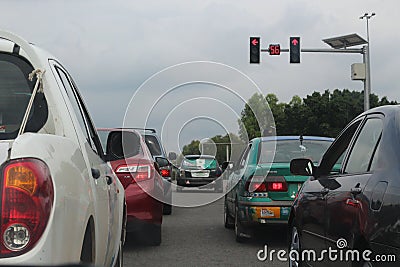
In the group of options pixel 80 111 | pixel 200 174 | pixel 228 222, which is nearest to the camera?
pixel 80 111

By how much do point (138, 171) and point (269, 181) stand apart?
5.74 feet

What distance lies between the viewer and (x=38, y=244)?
2.62 meters

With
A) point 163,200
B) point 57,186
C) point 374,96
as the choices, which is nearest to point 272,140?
point 163,200

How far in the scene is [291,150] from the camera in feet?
32.0

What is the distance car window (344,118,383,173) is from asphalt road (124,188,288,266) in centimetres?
334

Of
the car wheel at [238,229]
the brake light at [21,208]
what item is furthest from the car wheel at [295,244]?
the brake light at [21,208]

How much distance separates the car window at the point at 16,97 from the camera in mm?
3424

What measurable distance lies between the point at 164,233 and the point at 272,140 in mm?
2564

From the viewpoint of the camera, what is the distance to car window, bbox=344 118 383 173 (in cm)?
443

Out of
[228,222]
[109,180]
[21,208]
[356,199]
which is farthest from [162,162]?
[21,208]

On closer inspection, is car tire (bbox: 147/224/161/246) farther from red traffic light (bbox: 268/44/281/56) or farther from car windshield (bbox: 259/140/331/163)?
red traffic light (bbox: 268/44/281/56)

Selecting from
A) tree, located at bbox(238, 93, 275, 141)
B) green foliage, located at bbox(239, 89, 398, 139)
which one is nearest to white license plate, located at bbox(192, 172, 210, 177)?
tree, located at bbox(238, 93, 275, 141)

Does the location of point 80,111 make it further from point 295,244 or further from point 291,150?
point 291,150

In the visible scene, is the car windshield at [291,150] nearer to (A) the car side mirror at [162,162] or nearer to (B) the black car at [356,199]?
(B) the black car at [356,199]
